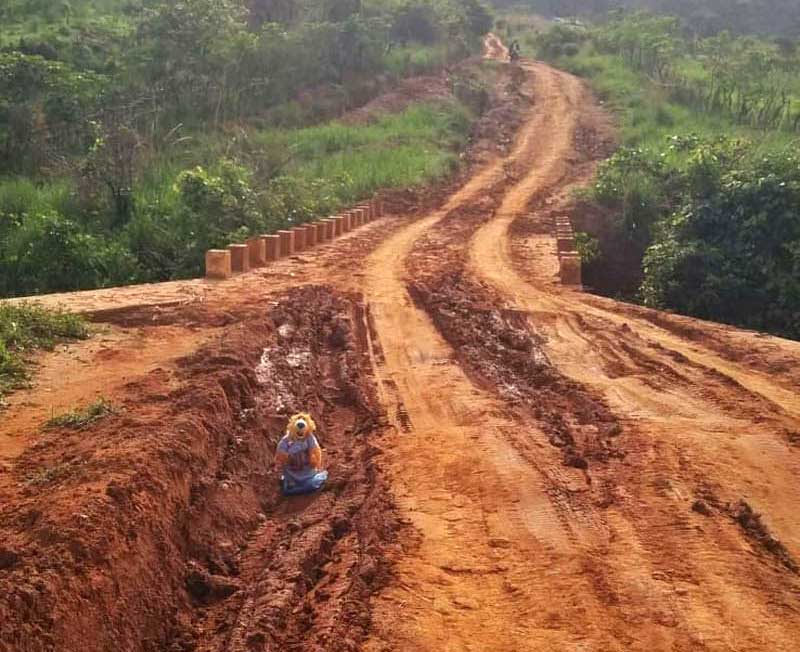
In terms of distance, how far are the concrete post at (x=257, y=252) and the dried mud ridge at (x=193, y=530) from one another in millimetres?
5329

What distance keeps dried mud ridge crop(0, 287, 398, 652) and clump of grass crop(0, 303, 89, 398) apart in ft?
3.65

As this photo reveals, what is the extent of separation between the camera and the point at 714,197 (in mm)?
13117

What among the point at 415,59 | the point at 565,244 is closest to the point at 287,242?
the point at 565,244

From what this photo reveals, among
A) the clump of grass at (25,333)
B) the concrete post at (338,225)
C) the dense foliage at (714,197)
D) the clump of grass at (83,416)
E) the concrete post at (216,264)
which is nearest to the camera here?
the clump of grass at (83,416)

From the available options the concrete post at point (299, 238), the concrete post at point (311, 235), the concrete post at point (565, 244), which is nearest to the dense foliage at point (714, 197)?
the concrete post at point (565, 244)

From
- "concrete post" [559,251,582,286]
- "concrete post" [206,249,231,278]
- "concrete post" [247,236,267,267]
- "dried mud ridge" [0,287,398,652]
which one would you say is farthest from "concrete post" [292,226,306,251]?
"dried mud ridge" [0,287,398,652]

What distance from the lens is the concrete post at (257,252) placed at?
13.8m

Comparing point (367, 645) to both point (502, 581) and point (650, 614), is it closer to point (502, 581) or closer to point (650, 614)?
point (502, 581)

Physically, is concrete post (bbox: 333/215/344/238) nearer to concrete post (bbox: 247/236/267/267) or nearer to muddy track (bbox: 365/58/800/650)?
concrete post (bbox: 247/236/267/267)

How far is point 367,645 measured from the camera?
15.4 ft

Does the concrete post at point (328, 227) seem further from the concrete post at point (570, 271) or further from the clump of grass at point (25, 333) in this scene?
the clump of grass at point (25, 333)

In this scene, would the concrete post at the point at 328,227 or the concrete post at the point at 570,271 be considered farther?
the concrete post at the point at 328,227

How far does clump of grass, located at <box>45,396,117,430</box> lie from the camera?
21.8 feet

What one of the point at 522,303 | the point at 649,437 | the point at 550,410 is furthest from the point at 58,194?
the point at 649,437
